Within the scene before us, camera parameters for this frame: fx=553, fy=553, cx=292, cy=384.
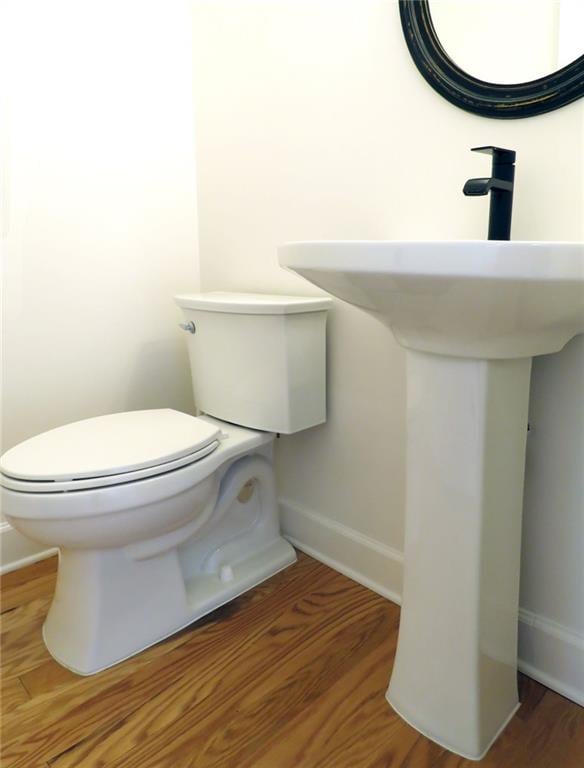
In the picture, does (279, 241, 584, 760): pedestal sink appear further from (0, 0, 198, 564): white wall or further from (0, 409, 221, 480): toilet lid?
(0, 0, 198, 564): white wall

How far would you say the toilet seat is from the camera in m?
1.01

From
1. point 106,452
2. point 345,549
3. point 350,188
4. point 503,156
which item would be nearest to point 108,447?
point 106,452

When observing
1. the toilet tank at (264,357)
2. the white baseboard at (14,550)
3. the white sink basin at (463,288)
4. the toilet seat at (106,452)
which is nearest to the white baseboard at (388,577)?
the toilet tank at (264,357)

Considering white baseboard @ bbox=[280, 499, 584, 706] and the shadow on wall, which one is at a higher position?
the shadow on wall

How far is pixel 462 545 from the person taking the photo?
875 mm

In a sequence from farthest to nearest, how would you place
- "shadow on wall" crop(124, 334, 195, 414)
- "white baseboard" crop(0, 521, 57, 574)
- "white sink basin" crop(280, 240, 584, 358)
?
"shadow on wall" crop(124, 334, 195, 414), "white baseboard" crop(0, 521, 57, 574), "white sink basin" crop(280, 240, 584, 358)

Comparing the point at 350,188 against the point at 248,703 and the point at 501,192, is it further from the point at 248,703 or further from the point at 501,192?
the point at 248,703

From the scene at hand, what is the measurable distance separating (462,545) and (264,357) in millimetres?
608

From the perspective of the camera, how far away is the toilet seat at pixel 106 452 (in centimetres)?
101

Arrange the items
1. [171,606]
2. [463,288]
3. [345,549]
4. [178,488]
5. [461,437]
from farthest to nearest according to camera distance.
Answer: [345,549] → [171,606] → [178,488] → [461,437] → [463,288]

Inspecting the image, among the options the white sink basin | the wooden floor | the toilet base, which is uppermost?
the white sink basin

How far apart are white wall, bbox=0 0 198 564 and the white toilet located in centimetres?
26

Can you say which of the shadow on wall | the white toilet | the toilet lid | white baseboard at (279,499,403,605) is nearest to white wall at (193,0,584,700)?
white baseboard at (279,499,403,605)

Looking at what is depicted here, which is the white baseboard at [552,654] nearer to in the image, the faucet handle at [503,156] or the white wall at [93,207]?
the faucet handle at [503,156]
